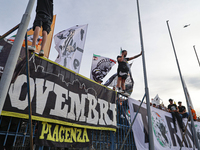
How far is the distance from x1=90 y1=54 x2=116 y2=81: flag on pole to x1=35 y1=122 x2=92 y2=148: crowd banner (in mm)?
4083

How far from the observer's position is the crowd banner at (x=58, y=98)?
2918 mm

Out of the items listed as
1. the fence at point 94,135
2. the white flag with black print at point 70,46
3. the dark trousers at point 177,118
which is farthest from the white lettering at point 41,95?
the dark trousers at point 177,118

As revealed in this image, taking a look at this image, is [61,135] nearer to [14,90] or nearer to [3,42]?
[14,90]

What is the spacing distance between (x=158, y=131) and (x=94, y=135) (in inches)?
151

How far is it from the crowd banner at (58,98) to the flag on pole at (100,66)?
9.33 feet

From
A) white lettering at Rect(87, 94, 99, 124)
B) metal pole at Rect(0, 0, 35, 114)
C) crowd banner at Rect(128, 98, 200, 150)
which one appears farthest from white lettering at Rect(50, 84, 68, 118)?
crowd banner at Rect(128, 98, 200, 150)

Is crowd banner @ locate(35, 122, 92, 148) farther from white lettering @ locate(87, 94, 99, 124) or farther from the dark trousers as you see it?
the dark trousers

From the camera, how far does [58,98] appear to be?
3.66 m

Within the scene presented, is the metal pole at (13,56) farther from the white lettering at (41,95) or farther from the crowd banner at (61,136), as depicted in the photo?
the crowd banner at (61,136)

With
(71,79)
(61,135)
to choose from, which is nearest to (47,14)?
(71,79)

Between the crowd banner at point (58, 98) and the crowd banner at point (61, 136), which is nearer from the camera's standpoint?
the crowd banner at point (58, 98)

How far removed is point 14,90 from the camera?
2.86 m

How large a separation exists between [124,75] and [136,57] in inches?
45.3

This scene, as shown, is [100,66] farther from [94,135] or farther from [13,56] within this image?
[13,56]
